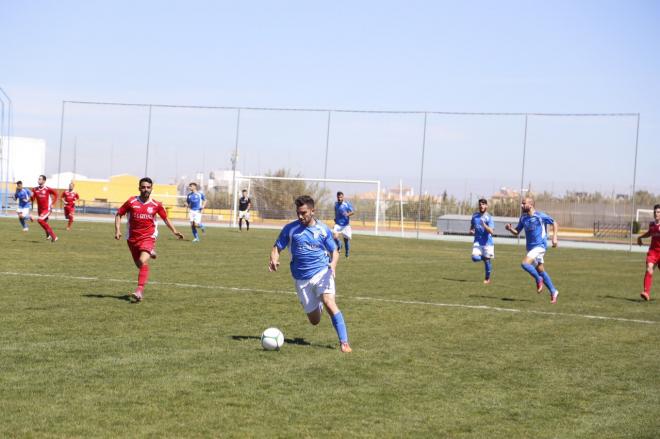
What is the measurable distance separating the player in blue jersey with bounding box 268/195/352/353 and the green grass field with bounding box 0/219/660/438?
577mm

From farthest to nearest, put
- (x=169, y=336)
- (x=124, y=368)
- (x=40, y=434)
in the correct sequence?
(x=169, y=336) < (x=124, y=368) < (x=40, y=434)

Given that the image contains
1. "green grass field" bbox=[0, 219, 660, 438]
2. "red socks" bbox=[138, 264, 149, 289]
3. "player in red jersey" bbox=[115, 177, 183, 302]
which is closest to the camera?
"green grass field" bbox=[0, 219, 660, 438]

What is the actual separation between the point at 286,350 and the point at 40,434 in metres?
4.30

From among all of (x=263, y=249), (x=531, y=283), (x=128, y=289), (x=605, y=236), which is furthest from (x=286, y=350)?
(x=605, y=236)

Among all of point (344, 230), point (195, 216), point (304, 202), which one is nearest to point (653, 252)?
point (304, 202)

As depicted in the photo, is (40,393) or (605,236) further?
(605,236)

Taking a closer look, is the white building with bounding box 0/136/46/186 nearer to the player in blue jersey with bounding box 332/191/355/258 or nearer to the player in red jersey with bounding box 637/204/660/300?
the player in blue jersey with bounding box 332/191/355/258

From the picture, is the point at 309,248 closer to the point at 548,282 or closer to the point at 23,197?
the point at 548,282

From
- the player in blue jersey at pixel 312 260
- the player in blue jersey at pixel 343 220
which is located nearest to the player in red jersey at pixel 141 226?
the player in blue jersey at pixel 312 260

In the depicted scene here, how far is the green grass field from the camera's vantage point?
7055mm

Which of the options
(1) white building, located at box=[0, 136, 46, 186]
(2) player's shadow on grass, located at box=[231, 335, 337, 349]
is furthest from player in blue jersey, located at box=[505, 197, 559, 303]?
(1) white building, located at box=[0, 136, 46, 186]

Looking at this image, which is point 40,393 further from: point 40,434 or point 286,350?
point 286,350

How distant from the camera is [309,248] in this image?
10.7m

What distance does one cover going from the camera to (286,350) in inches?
406
